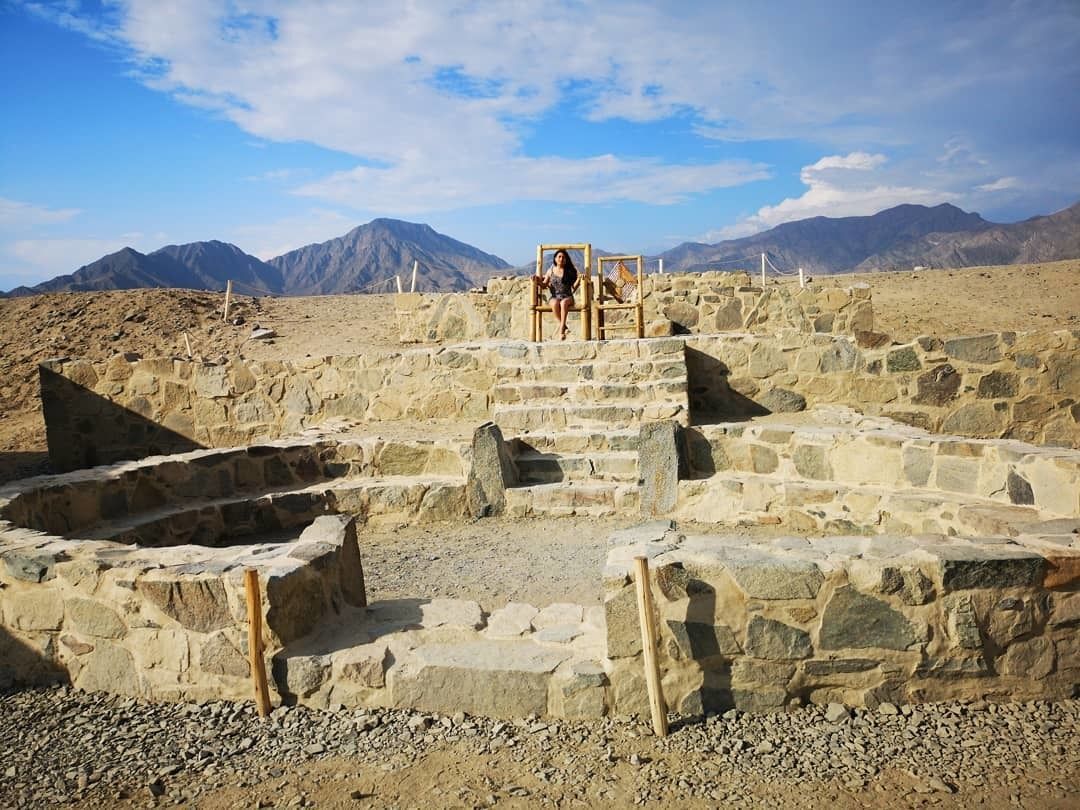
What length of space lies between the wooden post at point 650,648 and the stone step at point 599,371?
5.42 metres

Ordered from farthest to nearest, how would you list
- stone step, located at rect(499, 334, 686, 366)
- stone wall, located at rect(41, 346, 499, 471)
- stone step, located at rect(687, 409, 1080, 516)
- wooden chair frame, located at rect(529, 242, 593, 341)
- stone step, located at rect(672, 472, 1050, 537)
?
wooden chair frame, located at rect(529, 242, 593, 341), stone wall, located at rect(41, 346, 499, 471), stone step, located at rect(499, 334, 686, 366), stone step, located at rect(672, 472, 1050, 537), stone step, located at rect(687, 409, 1080, 516)

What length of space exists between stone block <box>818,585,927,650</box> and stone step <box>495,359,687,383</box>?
529cm

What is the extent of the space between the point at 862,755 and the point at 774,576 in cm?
70

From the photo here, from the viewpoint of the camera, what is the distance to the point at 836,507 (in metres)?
5.68

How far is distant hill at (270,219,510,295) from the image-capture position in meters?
84.3

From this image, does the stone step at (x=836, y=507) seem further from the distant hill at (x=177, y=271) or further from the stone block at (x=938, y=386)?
the distant hill at (x=177, y=271)

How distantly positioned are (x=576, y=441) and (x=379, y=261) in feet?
312

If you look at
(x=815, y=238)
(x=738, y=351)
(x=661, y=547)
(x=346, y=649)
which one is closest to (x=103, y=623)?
(x=346, y=649)

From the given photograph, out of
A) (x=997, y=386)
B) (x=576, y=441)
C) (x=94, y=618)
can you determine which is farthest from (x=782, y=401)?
(x=94, y=618)

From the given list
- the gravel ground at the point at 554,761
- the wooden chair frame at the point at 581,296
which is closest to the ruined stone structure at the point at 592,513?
the gravel ground at the point at 554,761

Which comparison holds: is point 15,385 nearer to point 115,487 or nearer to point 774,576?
point 115,487

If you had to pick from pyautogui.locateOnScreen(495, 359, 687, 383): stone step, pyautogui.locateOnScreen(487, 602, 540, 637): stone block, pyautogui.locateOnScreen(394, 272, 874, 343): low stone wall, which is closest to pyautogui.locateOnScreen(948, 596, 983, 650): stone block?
pyautogui.locateOnScreen(487, 602, 540, 637): stone block

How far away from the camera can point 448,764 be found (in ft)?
9.05

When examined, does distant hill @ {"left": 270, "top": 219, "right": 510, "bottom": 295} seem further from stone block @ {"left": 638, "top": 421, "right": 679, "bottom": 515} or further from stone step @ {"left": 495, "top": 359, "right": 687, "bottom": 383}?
stone block @ {"left": 638, "top": 421, "right": 679, "bottom": 515}
